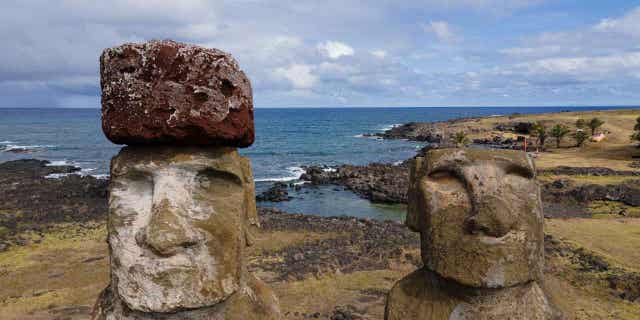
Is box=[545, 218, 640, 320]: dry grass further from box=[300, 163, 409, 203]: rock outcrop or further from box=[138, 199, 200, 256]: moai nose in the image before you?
box=[300, 163, 409, 203]: rock outcrop

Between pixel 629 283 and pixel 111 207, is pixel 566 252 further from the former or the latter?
pixel 111 207

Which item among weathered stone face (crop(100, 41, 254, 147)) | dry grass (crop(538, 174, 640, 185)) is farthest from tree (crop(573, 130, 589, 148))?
weathered stone face (crop(100, 41, 254, 147))

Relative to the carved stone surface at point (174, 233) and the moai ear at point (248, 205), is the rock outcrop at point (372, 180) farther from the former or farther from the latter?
the carved stone surface at point (174, 233)

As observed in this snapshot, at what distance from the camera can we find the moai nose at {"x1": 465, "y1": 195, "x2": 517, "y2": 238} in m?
4.28

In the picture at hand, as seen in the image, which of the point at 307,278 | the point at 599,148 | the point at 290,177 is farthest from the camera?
the point at 599,148

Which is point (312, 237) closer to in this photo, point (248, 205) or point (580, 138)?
point (248, 205)

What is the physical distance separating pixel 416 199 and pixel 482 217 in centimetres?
76

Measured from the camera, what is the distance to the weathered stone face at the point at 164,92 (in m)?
3.88

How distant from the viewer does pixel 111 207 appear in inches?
161

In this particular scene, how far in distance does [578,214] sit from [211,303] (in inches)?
867

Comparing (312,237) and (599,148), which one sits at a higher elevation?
(599,148)

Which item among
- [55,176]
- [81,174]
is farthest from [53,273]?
[81,174]

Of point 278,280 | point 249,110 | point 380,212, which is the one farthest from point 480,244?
point 380,212

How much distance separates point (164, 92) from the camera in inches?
153
